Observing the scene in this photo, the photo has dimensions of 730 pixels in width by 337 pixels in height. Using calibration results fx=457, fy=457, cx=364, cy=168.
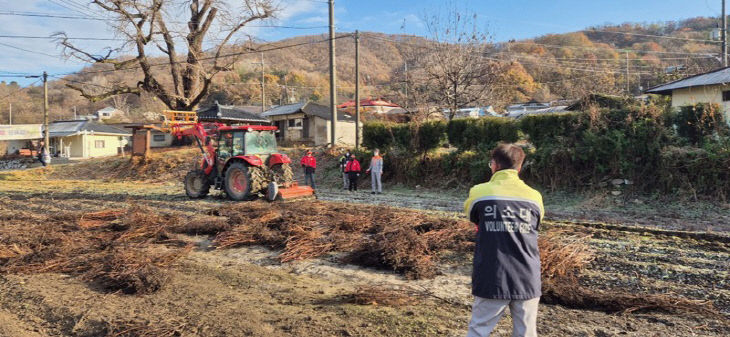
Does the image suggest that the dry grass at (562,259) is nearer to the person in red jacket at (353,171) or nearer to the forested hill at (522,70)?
the person in red jacket at (353,171)

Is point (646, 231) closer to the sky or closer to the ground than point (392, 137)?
closer to the ground

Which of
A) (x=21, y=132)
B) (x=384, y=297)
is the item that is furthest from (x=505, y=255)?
(x=21, y=132)

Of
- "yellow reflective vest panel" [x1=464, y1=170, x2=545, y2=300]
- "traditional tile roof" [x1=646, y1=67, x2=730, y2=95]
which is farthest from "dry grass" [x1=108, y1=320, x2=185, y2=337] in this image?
"traditional tile roof" [x1=646, y1=67, x2=730, y2=95]

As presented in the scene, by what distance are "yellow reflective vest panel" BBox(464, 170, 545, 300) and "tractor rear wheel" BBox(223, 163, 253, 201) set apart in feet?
32.8

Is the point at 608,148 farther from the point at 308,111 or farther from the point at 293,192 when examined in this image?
the point at 308,111

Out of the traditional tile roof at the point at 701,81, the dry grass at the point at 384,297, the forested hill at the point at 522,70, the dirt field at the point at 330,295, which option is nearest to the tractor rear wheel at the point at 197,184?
the dirt field at the point at 330,295

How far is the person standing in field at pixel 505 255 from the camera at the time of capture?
107 inches

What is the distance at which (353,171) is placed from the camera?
1602cm

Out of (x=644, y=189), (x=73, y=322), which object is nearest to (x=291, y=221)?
(x=73, y=322)

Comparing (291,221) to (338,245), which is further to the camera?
(291,221)

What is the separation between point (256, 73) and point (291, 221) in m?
88.6

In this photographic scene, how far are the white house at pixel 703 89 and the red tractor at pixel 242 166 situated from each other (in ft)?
46.6

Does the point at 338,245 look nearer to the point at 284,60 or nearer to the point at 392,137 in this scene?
the point at 392,137

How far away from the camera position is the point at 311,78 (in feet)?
301
